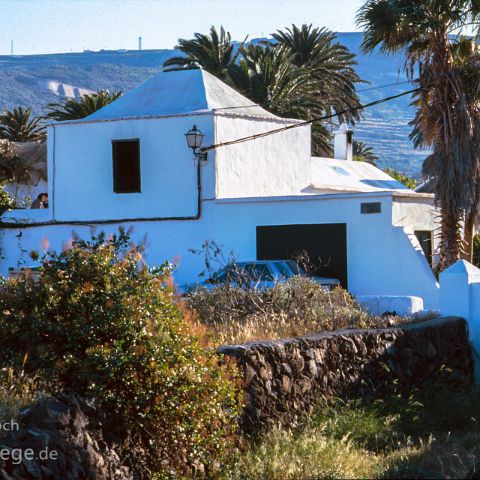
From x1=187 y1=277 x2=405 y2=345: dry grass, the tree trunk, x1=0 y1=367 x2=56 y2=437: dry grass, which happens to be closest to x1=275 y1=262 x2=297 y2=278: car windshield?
x1=187 y1=277 x2=405 y2=345: dry grass

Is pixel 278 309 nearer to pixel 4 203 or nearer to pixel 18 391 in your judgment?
pixel 18 391

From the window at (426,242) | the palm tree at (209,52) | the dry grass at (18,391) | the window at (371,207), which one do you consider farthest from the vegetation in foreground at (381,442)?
the palm tree at (209,52)

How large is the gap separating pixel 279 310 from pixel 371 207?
36.1ft

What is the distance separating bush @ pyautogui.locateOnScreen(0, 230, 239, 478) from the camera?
31.0 feet

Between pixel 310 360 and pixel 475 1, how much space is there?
16.4 m

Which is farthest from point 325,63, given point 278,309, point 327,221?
point 278,309

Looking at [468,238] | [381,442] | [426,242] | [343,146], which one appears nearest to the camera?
[381,442]

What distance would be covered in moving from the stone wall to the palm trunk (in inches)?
424

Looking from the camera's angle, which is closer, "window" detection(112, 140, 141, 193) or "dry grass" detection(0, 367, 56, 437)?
"dry grass" detection(0, 367, 56, 437)

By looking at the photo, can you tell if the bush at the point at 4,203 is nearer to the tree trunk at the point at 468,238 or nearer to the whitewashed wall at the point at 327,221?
the whitewashed wall at the point at 327,221

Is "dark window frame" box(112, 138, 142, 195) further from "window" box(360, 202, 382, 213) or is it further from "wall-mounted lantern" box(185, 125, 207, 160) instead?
"window" box(360, 202, 382, 213)

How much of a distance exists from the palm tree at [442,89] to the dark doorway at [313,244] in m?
2.66

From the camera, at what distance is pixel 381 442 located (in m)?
11.6

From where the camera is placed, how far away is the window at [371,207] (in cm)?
2547
